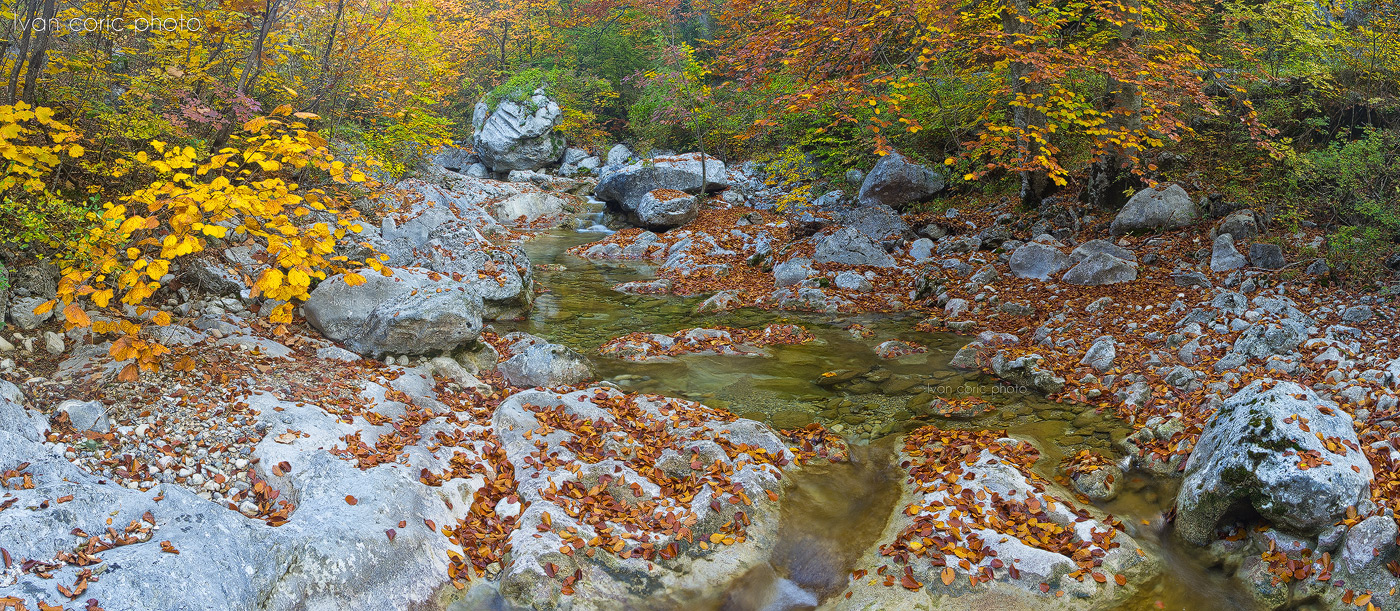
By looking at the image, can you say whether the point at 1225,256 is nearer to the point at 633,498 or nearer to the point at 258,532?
the point at 633,498

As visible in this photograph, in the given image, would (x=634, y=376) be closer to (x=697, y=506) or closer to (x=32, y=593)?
(x=697, y=506)

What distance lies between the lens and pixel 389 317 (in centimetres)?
714

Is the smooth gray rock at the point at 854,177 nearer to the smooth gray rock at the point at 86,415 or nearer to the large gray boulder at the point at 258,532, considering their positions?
the large gray boulder at the point at 258,532

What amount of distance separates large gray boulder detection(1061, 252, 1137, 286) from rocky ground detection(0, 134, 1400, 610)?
0.83 meters

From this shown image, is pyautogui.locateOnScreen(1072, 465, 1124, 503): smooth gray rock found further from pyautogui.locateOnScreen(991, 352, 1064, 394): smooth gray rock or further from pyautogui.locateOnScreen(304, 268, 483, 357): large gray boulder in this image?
pyautogui.locateOnScreen(304, 268, 483, 357): large gray boulder

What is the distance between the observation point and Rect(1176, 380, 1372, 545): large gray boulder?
13.9 feet

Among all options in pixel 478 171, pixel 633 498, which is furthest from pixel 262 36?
pixel 478 171

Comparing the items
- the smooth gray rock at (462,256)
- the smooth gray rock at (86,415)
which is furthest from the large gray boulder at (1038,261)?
the smooth gray rock at (86,415)

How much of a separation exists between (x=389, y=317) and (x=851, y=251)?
28.5ft

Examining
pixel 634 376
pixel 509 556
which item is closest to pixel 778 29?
pixel 634 376

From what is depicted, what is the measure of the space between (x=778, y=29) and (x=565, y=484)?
326 inches

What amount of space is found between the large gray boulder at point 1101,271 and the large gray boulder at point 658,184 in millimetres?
10606

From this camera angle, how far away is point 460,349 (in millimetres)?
7672

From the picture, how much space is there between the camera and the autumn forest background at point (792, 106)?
5.06 m
